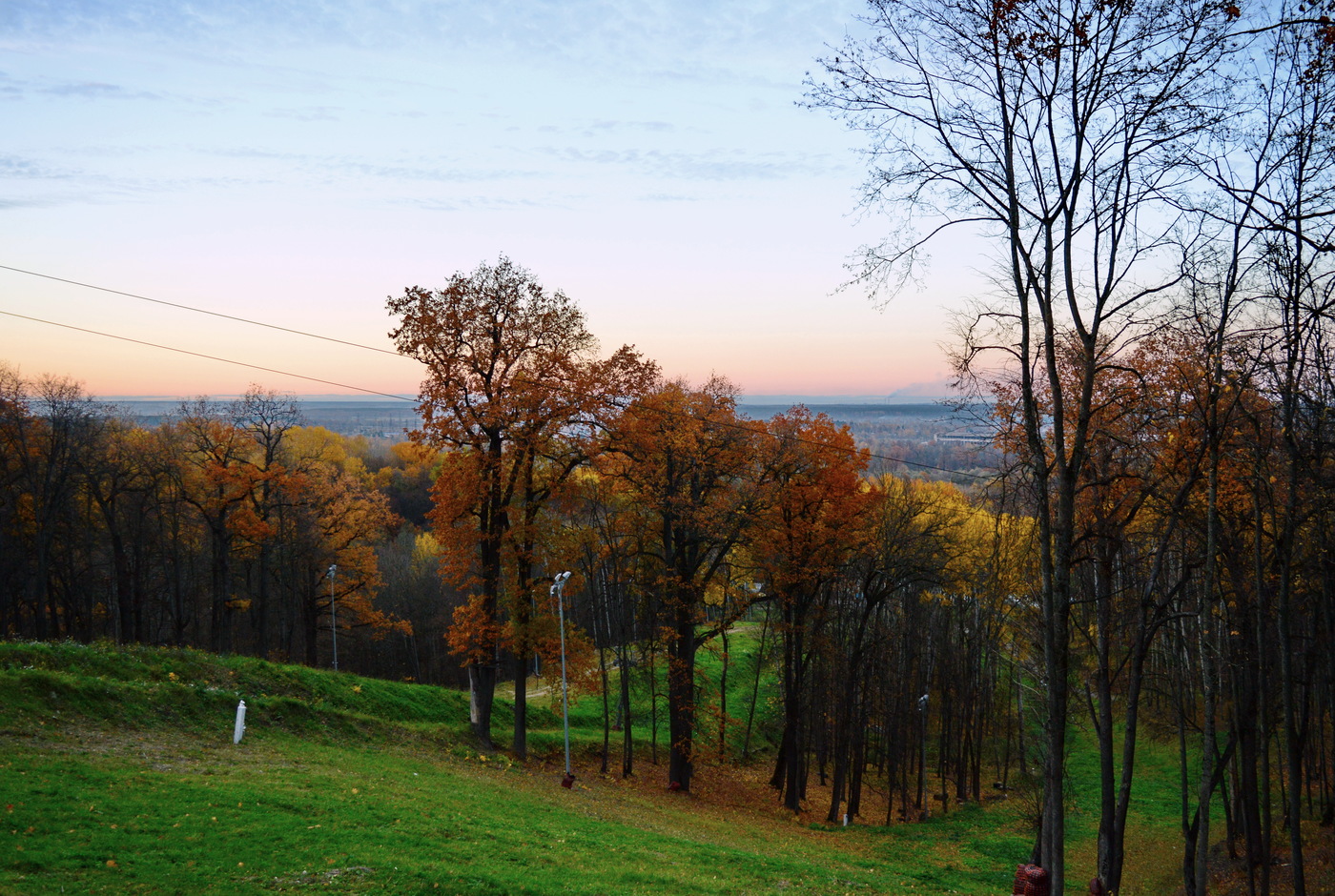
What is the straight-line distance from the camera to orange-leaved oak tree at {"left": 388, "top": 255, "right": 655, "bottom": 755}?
24.3 meters

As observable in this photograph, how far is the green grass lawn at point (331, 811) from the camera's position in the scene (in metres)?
10.9

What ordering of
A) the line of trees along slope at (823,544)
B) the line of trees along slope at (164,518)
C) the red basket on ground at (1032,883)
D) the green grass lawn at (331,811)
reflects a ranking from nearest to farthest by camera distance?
the red basket on ground at (1032,883) → the green grass lawn at (331,811) → the line of trees along slope at (823,544) → the line of trees along slope at (164,518)

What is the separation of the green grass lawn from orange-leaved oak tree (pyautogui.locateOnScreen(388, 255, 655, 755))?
15.8ft

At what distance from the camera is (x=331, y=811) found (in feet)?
45.0

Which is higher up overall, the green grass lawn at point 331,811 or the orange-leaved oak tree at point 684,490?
the orange-leaved oak tree at point 684,490

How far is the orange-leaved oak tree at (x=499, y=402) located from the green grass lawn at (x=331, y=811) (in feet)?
15.8

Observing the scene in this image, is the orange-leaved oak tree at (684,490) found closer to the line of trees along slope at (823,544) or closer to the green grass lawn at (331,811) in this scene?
the line of trees along slope at (823,544)

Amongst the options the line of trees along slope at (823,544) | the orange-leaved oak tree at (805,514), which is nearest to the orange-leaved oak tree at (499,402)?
the line of trees along slope at (823,544)

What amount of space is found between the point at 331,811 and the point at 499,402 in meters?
12.8

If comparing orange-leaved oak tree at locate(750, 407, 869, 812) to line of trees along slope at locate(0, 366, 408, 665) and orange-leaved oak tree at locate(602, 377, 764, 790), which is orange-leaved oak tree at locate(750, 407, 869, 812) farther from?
line of trees along slope at locate(0, 366, 408, 665)

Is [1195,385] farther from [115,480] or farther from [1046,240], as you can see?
[115,480]

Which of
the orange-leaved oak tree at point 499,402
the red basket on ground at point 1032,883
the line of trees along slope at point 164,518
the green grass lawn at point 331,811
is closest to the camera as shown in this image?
the red basket on ground at point 1032,883

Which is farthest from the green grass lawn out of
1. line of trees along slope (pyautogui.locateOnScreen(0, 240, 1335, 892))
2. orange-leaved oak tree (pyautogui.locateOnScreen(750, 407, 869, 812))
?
→ orange-leaved oak tree (pyautogui.locateOnScreen(750, 407, 869, 812))

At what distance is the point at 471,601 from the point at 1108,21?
2189 centimetres
